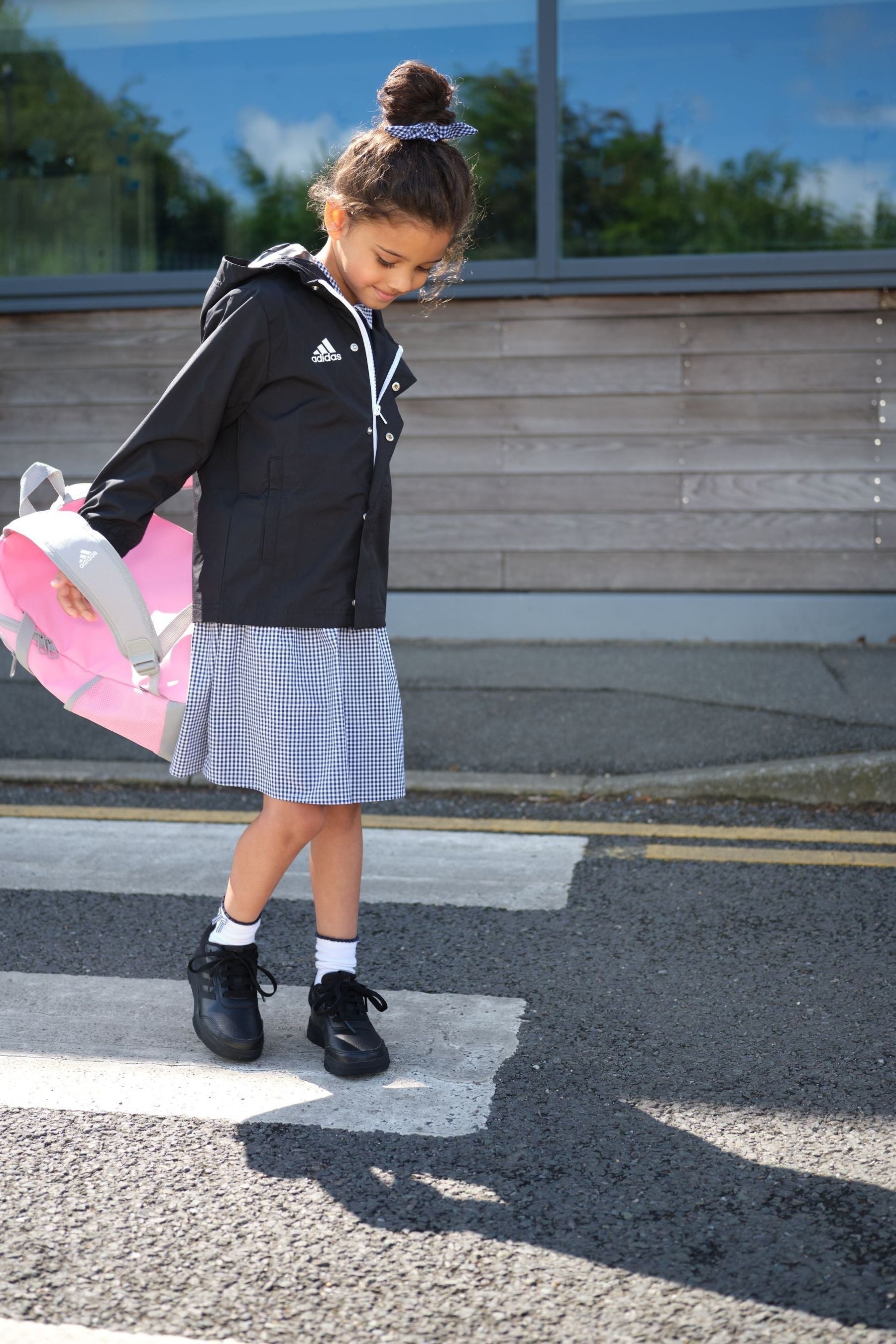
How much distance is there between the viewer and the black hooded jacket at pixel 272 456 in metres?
2.45

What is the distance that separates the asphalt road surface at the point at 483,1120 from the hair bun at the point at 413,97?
5.80 feet

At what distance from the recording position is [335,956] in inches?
107

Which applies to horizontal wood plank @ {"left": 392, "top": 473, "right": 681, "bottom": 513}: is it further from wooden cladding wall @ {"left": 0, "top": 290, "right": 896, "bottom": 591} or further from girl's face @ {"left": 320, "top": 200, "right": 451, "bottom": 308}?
girl's face @ {"left": 320, "top": 200, "right": 451, "bottom": 308}

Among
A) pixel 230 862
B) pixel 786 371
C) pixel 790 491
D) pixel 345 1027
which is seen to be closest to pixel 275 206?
pixel 786 371

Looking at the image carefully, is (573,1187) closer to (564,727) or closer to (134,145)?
(564,727)

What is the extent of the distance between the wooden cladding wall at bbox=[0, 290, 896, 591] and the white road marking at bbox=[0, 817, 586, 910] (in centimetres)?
311

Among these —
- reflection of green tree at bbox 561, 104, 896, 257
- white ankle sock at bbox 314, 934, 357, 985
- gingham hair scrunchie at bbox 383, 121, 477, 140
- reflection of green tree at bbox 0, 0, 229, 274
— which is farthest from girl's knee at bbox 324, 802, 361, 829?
reflection of green tree at bbox 0, 0, 229, 274

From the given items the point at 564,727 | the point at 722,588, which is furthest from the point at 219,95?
the point at 564,727

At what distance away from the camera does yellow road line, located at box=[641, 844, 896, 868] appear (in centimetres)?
388

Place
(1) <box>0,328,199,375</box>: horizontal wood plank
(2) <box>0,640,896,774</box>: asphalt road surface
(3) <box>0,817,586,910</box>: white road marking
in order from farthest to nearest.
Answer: (1) <box>0,328,199,375</box>: horizontal wood plank, (2) <box>0,640,896,774</box>: asphalt road surface, (3) <box>0,817,586,910</box>: white road marking

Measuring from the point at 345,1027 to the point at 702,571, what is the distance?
4.77m

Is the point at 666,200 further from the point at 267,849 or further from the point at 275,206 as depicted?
the point at 267,849

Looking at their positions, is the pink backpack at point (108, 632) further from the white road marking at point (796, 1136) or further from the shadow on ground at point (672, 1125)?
the white road marking at point (796, 1136)

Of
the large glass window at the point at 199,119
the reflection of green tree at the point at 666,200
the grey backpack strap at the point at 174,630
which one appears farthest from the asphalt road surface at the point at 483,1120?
the large glass window at the point at 199,119
